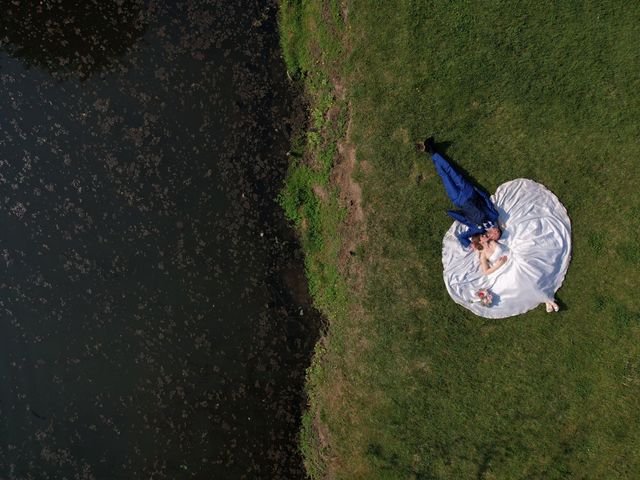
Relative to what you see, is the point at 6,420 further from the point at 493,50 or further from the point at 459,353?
the point at 493,50

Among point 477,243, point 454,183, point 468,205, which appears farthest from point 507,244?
point 454,183

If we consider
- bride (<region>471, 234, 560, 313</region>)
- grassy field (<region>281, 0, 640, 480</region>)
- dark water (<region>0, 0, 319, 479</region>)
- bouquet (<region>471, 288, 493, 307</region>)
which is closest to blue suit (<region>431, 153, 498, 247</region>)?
bride (<region>471, 234, 560, 313</region>)

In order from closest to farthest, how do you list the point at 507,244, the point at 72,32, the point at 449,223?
1. the point at 507,244
2. the point at 449,223
3. the point at 72,32

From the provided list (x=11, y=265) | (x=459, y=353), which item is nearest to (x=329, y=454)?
(x=459, y=353)

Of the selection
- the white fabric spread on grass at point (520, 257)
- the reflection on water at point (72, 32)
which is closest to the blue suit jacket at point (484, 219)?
the white fabric spread on grass at point (520, 257)

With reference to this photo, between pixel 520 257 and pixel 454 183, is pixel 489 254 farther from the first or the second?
pixel 454 183

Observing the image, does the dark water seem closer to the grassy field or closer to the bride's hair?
the grassy field

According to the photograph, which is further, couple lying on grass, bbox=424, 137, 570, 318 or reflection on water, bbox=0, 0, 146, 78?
reflection on water, bbox=0, 0, 146, 78
